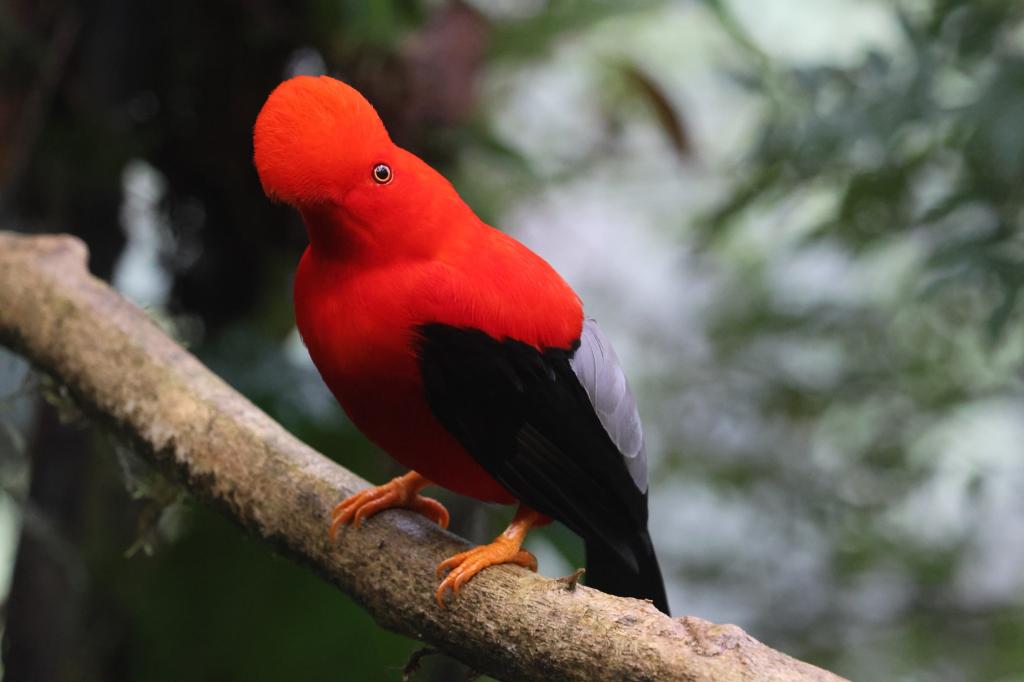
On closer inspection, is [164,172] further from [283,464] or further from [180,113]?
[283,464]

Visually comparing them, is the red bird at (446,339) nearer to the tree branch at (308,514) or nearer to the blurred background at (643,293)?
the tree branch at (308,514)

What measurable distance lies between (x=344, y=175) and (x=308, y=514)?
0.51 m

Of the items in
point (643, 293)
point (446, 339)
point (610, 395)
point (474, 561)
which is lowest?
point (474, 561)

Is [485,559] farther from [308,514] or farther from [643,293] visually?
[643,293]

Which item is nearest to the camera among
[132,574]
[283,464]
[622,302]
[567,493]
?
[567,493]

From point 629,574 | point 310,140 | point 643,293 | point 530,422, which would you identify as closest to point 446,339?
point 530,422

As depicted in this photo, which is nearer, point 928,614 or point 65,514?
point 65,514

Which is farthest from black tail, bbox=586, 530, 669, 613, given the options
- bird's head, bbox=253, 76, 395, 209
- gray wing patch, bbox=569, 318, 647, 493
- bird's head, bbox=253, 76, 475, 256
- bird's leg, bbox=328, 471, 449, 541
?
bird's head, bbox=253, 76, 395, 209

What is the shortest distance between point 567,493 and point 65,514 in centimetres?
144

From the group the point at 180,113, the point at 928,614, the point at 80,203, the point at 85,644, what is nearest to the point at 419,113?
the point at 180,113

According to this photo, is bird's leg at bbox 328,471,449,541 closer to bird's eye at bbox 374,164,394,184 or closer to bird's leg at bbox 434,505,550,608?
bird's leg at bbox 434,505,550,608

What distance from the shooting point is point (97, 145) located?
2293mm

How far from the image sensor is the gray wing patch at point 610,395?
1265 millimetres

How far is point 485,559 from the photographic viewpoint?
1.23 metres
